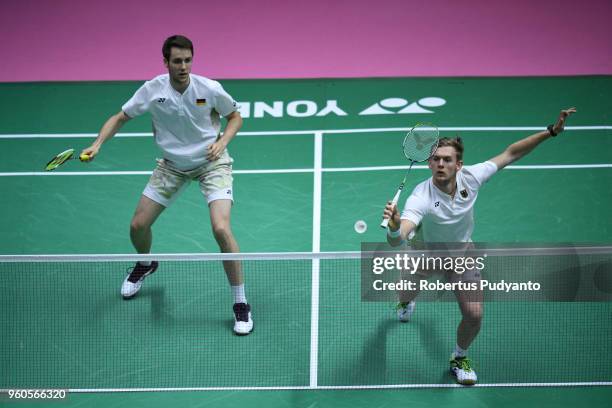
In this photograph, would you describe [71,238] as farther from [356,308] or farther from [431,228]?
[431,228]

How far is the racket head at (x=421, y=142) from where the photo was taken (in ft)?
24.2

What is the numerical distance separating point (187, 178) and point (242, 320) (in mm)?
1242

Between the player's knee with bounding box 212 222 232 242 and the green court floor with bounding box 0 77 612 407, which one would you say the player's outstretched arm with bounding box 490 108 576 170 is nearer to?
the green court floor with bounding box 0 77 612 407

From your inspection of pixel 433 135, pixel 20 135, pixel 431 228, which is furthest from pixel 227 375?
pixel 20 135

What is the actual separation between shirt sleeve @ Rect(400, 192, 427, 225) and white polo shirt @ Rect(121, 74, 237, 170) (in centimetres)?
175

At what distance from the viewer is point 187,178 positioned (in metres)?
8.14

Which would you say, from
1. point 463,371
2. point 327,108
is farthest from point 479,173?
point 327,108

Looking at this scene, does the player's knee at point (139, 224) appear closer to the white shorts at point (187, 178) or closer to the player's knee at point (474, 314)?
the white shorts at point (187, 178)

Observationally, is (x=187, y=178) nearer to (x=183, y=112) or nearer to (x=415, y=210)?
(x=183, y=112)

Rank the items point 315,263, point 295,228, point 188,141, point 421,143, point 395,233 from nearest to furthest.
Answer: point 395,233 < point 421,143 < point 188,141 < point 315,263 < point 295,228

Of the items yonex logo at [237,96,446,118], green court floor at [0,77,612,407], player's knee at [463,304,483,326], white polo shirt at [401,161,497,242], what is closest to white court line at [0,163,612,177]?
green court floor at [0,77,612,407]

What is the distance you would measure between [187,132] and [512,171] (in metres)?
3.65

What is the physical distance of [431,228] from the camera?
7406 mm

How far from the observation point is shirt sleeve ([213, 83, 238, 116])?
26.0 ft
